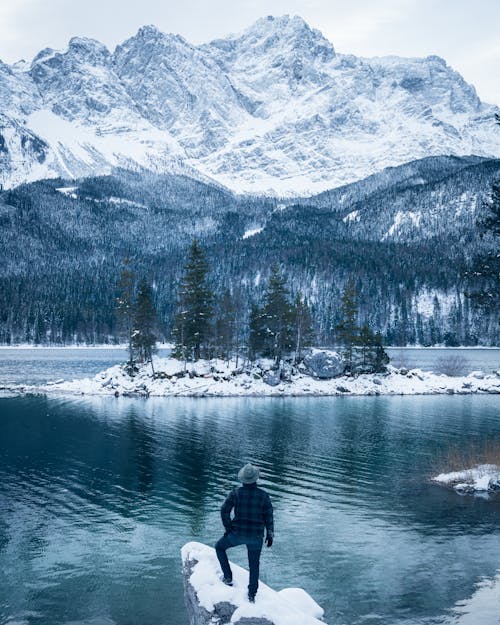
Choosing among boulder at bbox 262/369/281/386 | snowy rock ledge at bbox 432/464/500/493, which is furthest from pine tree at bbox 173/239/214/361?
snowy rock ledge at bbox 432/464/500/493

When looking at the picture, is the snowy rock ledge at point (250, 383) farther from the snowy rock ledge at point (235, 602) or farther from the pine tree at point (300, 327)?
the snowy rock ledge at point (235, 602)

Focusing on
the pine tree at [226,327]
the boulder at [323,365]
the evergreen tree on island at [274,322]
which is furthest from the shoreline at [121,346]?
the evergreen tree on island at [274,322]

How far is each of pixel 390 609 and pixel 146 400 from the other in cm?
4980

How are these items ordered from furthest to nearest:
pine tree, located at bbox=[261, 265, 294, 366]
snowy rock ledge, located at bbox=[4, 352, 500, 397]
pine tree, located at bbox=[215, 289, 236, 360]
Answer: pine tree, located at bbox=[215, 289, 236, 360]
pine tree, located at bbox=[261, 265, 294, 366]
snowy rock ledge, located at bbox=[4, 352, 500, 397]

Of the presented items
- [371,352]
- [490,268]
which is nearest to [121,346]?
[371,352]

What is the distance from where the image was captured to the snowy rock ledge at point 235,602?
10578 millimetres

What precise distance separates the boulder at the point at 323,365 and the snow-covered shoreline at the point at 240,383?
611 millimetres

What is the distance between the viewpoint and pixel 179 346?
75438 millimetres

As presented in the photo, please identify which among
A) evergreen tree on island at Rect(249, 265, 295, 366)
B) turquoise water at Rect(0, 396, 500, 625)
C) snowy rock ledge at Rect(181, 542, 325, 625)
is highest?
evergreen tree on island at Rect(249, 265, 295, 366)

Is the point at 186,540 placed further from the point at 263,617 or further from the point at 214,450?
the point at 214,450

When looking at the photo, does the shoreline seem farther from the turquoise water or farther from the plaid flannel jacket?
the plaid flannel jacket

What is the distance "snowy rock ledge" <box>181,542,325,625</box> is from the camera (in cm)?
1058

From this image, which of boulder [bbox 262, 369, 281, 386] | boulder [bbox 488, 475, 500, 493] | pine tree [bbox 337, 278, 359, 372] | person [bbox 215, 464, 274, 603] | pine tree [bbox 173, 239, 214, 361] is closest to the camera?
person [bbox 215, 464, 274, 603]

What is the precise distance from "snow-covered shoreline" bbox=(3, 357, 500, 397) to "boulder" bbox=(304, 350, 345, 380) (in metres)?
0.61
